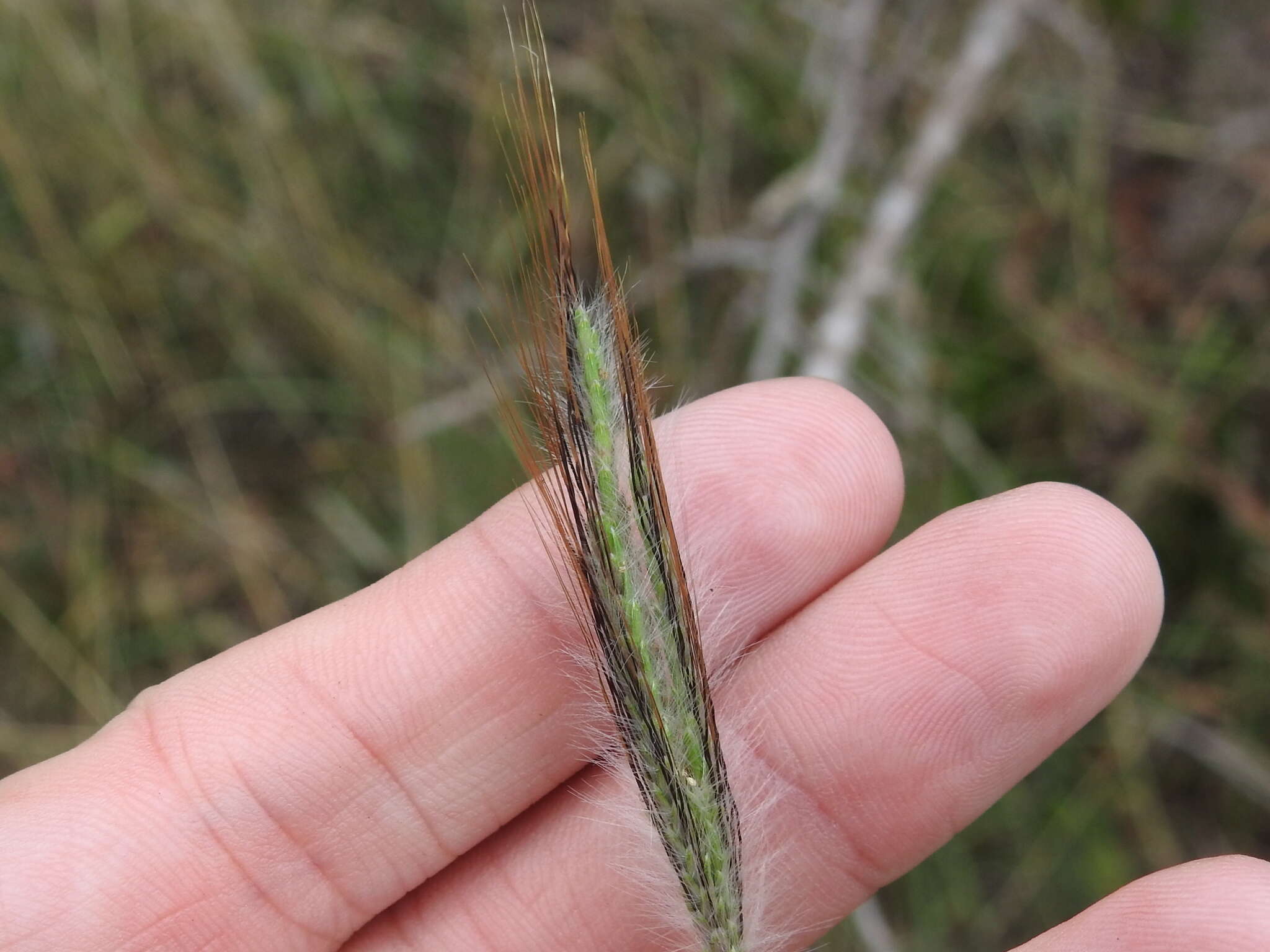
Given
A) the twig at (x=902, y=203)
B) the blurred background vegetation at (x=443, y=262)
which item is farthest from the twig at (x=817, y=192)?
the blurred background vegetation at (x=443, y=262)

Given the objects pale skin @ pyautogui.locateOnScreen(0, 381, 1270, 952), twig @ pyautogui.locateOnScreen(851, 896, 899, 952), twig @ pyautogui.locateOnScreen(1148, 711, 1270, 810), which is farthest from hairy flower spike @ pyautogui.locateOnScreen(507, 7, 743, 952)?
twig @ pyautogui.locateOnScreen(1148, 711, 1270, 810)

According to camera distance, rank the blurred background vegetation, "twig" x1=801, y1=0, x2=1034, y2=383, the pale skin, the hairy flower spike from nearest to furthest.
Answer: the hairy flower spike, the pale skin, "twig" x1=801, y1=0, x2=1034, y2=383, the blurred background vegetation

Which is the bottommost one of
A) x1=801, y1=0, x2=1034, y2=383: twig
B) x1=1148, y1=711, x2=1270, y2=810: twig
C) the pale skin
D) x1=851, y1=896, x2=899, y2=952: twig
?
x1=1148, y1=711, x2=1270, y2=810: twig

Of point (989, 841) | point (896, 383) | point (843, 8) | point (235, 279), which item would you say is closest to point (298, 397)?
point (235, 279)

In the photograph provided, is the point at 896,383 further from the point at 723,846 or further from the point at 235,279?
the point at 235,279

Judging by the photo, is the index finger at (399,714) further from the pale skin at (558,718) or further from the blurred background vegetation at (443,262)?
the blurred background vegetation at (443,262)

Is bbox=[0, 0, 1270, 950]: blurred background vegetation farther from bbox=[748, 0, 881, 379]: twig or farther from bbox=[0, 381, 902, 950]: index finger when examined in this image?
bbox=[0, 381, 902, 950]: index finger

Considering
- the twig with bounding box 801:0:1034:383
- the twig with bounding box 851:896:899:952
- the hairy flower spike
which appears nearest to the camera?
the hairy flower spike

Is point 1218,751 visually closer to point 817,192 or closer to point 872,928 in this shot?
point 872,928
